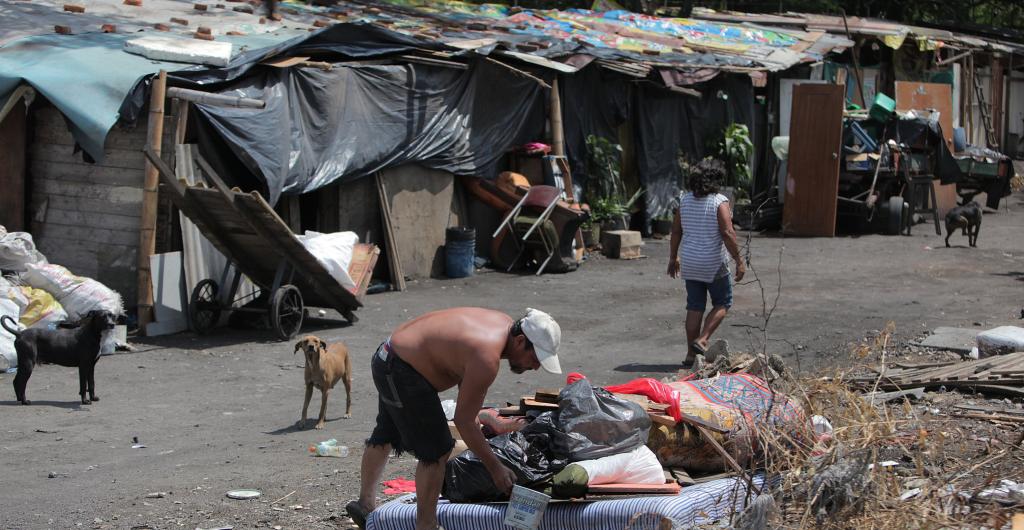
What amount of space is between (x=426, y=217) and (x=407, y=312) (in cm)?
280

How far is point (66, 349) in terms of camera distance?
869 centimetres

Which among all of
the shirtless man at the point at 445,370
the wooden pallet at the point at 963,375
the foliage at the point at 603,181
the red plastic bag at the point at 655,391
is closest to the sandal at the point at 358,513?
the shirtless man at the point at 445,370

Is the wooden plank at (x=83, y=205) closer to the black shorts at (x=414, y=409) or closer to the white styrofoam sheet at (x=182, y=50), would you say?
the white styrofoam sheet at (x=182, y=50)

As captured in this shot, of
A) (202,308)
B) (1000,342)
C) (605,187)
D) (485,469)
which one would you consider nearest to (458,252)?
(605,187)

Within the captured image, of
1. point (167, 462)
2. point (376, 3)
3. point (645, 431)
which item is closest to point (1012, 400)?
point (645, 431)

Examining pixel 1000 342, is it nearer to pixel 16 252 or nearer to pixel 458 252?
pixel 458 252

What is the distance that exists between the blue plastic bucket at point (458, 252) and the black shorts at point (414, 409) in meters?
9.59

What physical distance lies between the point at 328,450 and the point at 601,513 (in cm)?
230

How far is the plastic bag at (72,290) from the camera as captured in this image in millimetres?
10539

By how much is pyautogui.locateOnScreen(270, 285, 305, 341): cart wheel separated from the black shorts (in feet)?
18.2

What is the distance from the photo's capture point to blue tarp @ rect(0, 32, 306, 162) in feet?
36.4

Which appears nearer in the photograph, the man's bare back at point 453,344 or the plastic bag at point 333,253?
the man's bare back at point 453,344

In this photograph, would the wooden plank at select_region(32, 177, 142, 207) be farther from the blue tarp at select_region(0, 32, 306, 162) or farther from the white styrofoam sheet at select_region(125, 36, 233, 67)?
the white styrofoam sheet at select_region(125, 36, 233, 67)

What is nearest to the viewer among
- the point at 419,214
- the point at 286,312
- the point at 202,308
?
the point at 286,312
